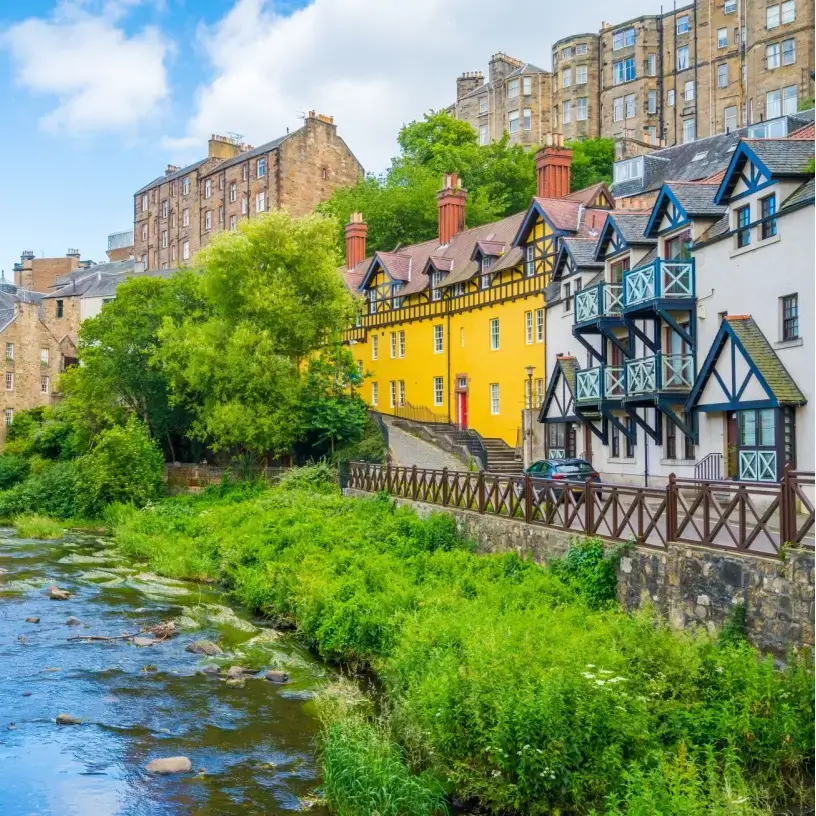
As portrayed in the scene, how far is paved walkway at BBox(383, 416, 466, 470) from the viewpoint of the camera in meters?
36.8

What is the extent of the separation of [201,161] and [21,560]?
58.6 m

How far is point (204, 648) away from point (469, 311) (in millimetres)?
27856

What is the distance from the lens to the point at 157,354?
3894 cm

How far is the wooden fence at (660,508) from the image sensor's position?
12.2 metres

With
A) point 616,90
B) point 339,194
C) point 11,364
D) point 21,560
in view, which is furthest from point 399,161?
point 21,560

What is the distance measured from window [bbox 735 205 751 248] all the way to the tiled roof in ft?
6.57

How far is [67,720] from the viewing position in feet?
44.9

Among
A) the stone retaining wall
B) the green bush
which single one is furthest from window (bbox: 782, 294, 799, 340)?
the green bush

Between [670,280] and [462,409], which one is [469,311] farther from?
[670,280]

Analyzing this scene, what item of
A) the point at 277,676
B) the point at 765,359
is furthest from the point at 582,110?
the point at 277,676

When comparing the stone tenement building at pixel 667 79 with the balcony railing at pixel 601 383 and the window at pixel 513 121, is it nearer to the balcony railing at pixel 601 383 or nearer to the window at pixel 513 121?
the window at pixel 513 121

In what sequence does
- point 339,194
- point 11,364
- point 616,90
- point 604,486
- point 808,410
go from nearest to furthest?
point 604,486 → point 808,410 → point 11,364 → point 339,194 → point 616,90

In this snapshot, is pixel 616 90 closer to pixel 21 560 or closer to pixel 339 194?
pixel 339 194

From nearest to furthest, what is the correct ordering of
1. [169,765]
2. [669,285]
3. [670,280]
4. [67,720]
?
[169,765] < [67,720] < [669,285] < [670,280]
